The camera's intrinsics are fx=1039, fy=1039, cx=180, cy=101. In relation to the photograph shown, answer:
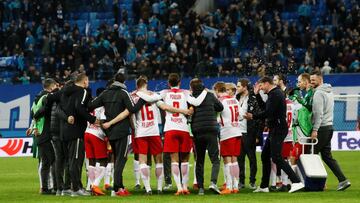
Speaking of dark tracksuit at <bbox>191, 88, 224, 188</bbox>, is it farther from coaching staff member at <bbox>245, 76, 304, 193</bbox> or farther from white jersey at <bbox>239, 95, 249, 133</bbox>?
white jersey at <bbox>239, 95, 249, 133</bbox>

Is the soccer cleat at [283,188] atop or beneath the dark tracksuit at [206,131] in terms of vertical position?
beneath

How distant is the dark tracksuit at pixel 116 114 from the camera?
66.6ft

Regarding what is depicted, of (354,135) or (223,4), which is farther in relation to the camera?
(223,4)

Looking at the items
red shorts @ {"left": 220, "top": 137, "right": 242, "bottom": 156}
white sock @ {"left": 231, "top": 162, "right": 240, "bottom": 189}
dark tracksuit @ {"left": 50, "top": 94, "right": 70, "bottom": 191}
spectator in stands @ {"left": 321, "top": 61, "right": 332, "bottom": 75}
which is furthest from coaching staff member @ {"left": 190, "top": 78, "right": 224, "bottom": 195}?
spectator in stands @ {"left": 321, "top": 61, "right": 332, "bottom": 75}

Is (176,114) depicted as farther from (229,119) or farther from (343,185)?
(343,185)

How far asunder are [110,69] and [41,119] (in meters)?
19.9

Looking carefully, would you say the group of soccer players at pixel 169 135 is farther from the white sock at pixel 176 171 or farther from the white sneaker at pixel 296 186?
the white sneaker at pixel 296 186

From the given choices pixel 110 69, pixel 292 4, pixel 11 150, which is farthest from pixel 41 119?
pixel 292 4

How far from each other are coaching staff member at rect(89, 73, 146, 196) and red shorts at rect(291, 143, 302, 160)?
3.82m

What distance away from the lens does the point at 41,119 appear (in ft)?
71.6

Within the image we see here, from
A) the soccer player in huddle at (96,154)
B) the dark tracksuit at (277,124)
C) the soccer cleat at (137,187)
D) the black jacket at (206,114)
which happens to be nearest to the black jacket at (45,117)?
the soccer player in huddle at (96,154)

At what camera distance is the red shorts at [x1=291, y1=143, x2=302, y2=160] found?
22.2 meters

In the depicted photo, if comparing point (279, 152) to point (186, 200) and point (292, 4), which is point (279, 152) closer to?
point (186, 200)

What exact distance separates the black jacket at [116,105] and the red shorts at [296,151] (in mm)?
3818
